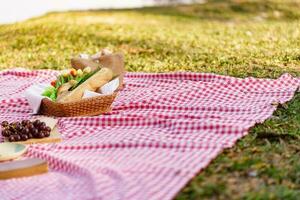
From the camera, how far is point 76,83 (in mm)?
5738

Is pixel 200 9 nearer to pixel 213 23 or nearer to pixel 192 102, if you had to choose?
pixel 213 23

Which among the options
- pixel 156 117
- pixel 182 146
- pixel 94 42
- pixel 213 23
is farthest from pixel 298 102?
pixel 213 23

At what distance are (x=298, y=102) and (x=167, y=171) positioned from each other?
2.04 metres

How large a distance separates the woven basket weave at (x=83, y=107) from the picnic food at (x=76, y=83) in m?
0.06

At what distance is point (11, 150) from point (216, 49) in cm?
457

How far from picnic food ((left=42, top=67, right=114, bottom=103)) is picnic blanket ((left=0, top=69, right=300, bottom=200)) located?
23 cm

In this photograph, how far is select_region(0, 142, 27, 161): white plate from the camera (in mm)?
4480

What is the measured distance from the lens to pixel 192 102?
5.72 m

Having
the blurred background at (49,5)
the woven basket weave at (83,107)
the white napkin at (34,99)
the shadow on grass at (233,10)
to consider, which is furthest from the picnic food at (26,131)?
the shadow on grass at (233,10)

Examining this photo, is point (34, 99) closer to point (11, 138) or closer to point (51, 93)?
point (51, 93)

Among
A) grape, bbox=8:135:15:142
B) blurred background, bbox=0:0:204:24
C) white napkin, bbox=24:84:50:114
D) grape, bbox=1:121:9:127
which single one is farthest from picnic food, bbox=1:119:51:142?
blurred background, bbox=0:0:204:24

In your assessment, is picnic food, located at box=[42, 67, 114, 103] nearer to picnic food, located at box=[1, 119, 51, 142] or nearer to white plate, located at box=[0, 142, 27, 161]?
picnic food, located at box=[1, 119, 51, 142]

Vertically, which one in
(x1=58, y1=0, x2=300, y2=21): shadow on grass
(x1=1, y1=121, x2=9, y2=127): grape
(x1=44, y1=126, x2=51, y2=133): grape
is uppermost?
(x1=44, y1=126, x2=51, y2=133): grape

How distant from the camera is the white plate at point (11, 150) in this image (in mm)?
4480
